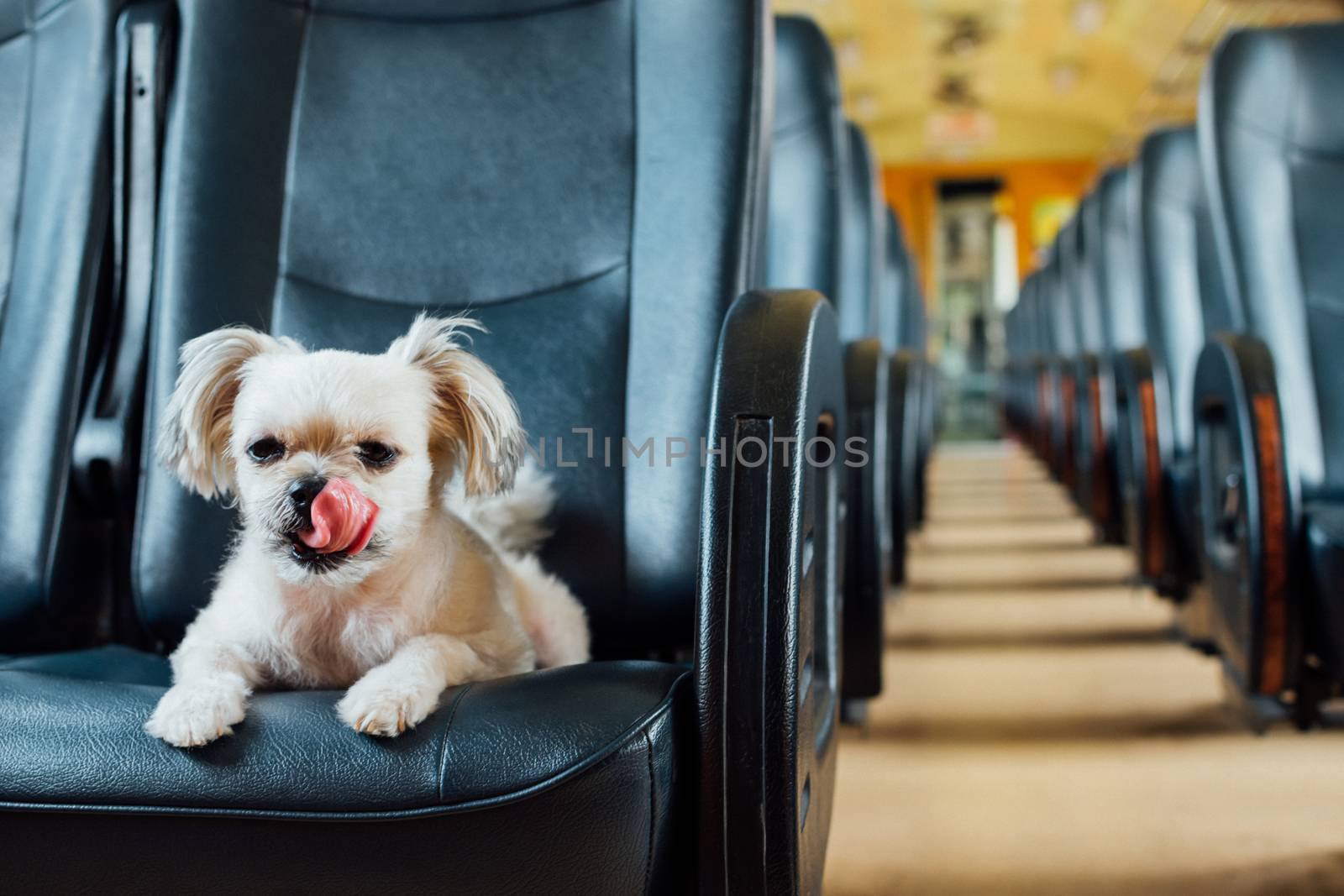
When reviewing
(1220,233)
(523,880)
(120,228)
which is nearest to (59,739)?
(523,880)

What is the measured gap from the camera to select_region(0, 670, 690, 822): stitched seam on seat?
63 centimetres

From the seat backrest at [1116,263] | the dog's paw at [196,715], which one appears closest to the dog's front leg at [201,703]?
the dog's paw at [196,715]

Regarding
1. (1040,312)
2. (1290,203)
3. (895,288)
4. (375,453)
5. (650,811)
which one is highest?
(1040,312)

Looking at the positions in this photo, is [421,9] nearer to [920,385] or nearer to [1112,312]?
[1112,312]

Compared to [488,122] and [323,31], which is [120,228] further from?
[488,122]

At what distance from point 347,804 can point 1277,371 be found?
1202 mm

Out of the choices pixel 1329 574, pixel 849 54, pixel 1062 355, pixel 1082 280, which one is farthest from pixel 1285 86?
pixel 849 54

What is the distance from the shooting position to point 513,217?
1.10 m

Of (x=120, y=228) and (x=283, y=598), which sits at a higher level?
(x=120, y=228)

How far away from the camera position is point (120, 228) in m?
1.17

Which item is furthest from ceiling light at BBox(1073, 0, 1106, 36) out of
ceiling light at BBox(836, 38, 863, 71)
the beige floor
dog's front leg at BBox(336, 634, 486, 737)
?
dog's front leg at BBox(336, 634, 486, 737)

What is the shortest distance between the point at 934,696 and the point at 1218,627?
64 cm

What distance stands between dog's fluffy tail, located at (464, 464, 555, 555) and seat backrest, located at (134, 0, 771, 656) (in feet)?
0.06

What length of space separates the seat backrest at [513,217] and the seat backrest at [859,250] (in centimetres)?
154
